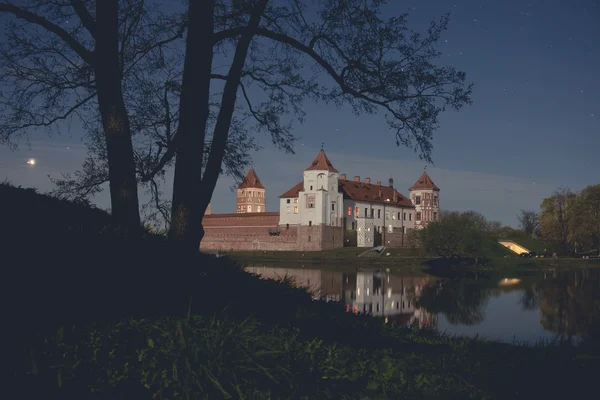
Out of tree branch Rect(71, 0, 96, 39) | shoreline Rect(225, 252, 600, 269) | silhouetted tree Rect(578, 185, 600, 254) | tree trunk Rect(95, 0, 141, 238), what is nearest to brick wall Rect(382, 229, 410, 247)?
silhouetted tree Rect(578, 185, 600, 254)

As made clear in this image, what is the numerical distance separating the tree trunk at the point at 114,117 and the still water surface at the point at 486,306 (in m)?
4.91

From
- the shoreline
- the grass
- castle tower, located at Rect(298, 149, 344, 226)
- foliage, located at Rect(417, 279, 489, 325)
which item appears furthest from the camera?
castle tower, located at Rect(298, 149, 344, 226)

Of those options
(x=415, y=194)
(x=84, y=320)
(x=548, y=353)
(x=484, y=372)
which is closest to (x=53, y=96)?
(x=84, y=320)

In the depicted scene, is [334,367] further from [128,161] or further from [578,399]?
[128,161]

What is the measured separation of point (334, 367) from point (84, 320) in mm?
1920

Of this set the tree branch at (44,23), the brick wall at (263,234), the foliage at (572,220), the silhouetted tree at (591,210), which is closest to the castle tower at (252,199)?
the brick wall at (263,234)

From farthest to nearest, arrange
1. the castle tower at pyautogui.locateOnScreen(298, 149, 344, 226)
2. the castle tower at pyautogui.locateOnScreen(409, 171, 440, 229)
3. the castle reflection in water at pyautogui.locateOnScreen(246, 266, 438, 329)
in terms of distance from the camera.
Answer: the castle tower at pyautogui.locateOnScreen(409, 171, 440, 229) → the castle tower at pyautogui.locateOnScreen(298, 149, 344, 226) → the castle reflection in water at pyautogui.locateOnScreen(246, 266, 438, 329)

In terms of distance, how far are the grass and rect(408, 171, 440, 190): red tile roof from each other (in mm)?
93049

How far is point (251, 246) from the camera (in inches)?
3332

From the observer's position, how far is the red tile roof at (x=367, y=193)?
85.1 meters

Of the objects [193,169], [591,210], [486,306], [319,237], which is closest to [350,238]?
[319,237]

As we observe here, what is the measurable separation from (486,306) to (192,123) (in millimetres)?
18034

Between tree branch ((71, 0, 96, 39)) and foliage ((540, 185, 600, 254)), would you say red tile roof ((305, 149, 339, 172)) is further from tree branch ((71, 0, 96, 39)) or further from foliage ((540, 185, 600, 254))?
tree branch ((71, 0, 96, 39))

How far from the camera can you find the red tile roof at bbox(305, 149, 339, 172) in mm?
80625
